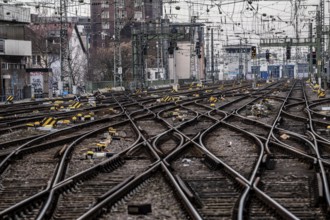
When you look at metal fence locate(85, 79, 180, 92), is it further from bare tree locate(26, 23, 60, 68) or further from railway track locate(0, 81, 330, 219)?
railway track locate(0, 81, 330, 219)

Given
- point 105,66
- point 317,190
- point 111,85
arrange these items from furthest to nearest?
point 105,66 → point 111,85 → point 317,190

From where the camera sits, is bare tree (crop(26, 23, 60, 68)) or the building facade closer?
the building facade

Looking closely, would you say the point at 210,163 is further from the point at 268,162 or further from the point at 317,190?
the point at 317,190

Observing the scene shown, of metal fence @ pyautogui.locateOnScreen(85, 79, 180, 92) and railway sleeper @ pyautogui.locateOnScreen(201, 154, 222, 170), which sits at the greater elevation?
metal fence @ pyautogui.locateOnScreen(85, 79, 180, 92)

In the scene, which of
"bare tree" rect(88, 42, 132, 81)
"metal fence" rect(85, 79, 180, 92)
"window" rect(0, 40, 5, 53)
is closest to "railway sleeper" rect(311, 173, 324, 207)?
"window" rect(0, 40, 5, 53)

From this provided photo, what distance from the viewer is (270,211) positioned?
22.1ft

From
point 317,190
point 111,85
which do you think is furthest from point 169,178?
point 111,85

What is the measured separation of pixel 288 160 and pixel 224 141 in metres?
3.57

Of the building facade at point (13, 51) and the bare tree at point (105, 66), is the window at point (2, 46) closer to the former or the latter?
the building facade at point (13, 51)

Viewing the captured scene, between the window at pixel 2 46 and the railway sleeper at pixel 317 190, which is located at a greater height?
the window at pixel 2 46

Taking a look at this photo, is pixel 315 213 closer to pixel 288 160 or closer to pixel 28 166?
pixel 288 160

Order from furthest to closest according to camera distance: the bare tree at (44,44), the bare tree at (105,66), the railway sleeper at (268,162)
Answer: the bare tree at (105,66), the bare tree at (44,44), the railway sleeper at (268,162)

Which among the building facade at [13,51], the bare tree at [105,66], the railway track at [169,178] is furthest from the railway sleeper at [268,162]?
the bare tree at [105,66]

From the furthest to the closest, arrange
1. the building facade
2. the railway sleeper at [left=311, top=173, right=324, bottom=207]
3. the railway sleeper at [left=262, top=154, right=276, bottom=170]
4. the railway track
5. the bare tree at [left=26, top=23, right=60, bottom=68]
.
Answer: the bare tree at [left=26, top=23, right=60, bottom=68], the building facade, the railway sleeper at [left=262, top=154, right=276, bottom=170], the railway sleeper at [left=311, top=173, right=324, bottom=207], the railway track
